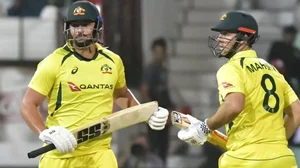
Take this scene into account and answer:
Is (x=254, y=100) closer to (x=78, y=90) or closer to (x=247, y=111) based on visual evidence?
(x=247, y=111)

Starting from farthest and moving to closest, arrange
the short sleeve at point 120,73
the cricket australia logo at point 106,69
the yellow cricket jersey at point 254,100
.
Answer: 1. the short sleeve at point 120,73
2. the cricket australia logo at point 106,69
3. the yellow cricket jersey at point 254,100

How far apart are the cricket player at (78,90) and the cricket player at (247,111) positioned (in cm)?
61

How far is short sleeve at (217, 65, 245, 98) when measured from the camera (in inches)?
208

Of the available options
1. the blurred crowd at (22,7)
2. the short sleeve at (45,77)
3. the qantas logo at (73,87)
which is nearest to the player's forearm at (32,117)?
the short sleeve at (45,77)

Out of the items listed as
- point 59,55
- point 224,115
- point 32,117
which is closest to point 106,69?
point 59,55

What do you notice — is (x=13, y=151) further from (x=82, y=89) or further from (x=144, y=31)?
(x=82, y=89)

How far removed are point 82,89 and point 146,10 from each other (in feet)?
12.1

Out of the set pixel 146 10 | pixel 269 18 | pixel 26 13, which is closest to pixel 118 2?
pixel 146 10

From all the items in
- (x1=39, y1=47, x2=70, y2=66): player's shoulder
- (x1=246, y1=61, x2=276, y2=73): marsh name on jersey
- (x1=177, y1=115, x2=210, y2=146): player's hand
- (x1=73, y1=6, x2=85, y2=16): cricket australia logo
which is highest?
(x1=73, y1=6, x2=85, y2=16): cricket australia logo

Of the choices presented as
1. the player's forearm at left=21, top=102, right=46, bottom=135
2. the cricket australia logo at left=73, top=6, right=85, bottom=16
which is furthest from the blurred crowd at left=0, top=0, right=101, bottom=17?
the player's forearm at left=21, top=102, right=46, bottom=135

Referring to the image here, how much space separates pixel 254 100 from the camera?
537 centimetres

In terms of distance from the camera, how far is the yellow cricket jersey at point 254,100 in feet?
17.6

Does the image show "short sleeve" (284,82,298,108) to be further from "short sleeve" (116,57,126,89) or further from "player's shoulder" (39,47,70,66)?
"player's shoulder" (39,47,70,66)

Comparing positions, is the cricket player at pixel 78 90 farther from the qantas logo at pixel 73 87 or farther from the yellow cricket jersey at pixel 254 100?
the yellow cricket jersey at pixel 254 100
